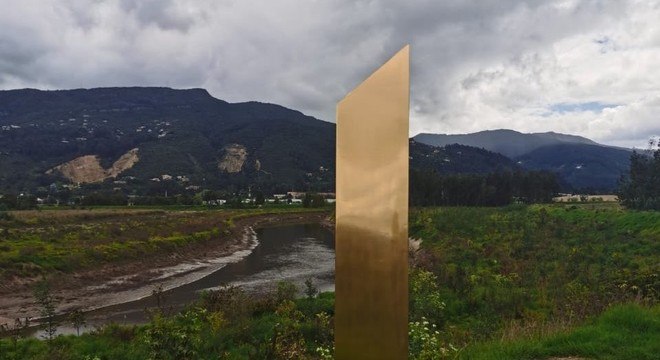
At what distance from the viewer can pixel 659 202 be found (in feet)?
153

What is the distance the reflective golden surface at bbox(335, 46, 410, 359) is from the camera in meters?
3.32

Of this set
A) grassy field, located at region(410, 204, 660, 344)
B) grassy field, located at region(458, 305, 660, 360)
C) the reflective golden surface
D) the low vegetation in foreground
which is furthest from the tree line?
the reflective golden surface

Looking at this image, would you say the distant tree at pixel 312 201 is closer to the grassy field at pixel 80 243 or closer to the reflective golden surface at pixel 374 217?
the grassy field at pixel 80 243

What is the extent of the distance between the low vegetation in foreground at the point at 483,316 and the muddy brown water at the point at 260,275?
332 cm

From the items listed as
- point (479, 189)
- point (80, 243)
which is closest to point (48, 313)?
point (80, 243)

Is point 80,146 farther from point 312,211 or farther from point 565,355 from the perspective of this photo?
point 565,355

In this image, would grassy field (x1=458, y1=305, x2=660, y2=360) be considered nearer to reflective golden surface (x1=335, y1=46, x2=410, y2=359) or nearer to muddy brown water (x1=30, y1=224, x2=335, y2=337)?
reflective golden surface (x1=335, y1=46, x2=410, y2=359)

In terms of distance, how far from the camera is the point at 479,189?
78.1 m

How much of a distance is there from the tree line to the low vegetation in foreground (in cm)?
4678

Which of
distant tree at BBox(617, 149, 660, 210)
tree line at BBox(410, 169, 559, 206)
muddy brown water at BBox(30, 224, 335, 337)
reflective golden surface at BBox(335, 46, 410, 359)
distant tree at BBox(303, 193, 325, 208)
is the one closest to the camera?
reflective golden surface at BBox(335, 46, 410, 359)

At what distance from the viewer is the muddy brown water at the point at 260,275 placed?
21.1 meters

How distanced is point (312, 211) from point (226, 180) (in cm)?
7805

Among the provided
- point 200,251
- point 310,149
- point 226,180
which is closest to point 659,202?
point 200,251

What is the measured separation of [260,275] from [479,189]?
182 ft
